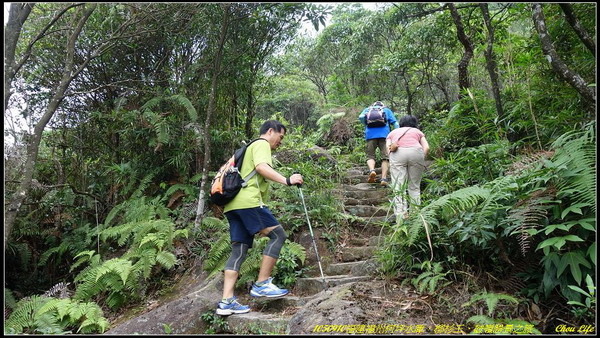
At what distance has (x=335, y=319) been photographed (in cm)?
297

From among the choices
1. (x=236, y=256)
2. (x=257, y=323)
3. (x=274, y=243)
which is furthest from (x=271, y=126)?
(x=257, y=323)

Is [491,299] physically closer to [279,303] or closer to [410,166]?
[279,303]

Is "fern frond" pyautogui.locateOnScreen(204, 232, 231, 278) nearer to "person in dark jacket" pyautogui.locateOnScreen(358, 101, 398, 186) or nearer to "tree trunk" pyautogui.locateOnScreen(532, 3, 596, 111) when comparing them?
"person in dark jacket" pyautogui.locateOnScreen(358, 101, 398, 186)

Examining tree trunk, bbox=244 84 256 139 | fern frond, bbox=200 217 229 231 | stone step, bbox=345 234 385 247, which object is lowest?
stone step, bbox=345 234 385 247

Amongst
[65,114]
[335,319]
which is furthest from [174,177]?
[335,319]

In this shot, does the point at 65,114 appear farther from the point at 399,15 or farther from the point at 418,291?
the point at 399,15

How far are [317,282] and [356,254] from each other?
88cm

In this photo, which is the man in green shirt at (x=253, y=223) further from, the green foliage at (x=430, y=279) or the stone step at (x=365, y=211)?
the stone step at (x=365, y=211)

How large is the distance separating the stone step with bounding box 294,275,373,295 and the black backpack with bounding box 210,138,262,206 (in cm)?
148

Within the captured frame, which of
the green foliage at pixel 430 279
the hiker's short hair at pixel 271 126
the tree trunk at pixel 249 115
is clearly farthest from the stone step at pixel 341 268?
the tree trunk at pixel 249 115

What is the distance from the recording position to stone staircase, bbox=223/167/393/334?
350 cm

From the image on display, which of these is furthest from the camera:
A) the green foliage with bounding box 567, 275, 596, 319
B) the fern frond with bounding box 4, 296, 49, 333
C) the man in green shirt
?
the fern frond with bounding box 4, 296, 49, 333

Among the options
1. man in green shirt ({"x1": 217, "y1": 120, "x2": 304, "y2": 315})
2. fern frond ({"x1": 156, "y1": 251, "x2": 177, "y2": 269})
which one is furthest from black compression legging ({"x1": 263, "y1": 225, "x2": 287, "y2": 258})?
fern frond ({"x1": 156, "y1": 251, "x2": 177, "y2": 269})

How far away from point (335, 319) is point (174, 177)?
5.52 metres
